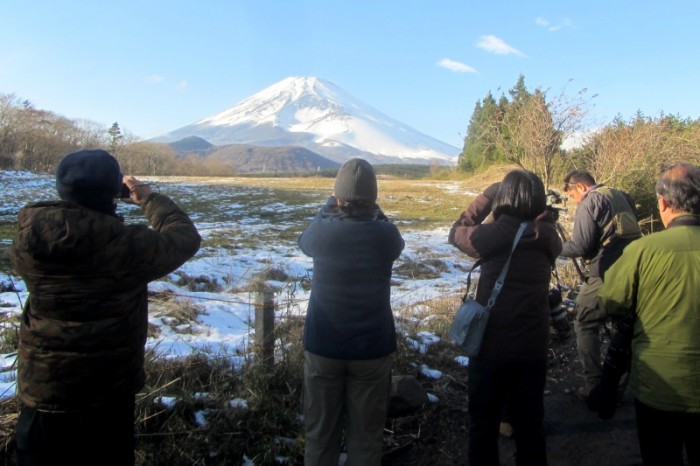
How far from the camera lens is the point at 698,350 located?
85.6 inches

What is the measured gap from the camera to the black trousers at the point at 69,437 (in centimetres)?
194

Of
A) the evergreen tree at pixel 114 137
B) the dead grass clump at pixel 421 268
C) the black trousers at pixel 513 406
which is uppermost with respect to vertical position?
the evergreen tree at pixel 114 137

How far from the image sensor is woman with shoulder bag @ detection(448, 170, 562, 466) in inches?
104

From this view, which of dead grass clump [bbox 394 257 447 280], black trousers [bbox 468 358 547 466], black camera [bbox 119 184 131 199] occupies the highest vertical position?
black camera [bbox 119 184 131 199]

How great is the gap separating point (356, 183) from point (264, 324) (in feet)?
5.41

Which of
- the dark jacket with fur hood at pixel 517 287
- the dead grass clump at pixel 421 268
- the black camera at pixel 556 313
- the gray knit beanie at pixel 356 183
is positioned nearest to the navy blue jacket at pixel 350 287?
the gray knit beanie at pixel 356 183

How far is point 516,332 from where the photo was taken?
2.62 metres

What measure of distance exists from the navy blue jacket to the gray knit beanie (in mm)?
111

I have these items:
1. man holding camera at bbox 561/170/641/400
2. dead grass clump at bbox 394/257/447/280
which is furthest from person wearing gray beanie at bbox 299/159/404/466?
dead grass clump at bbox 394/257/447/280

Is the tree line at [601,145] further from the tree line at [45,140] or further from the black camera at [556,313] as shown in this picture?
the tree line at [45,140]

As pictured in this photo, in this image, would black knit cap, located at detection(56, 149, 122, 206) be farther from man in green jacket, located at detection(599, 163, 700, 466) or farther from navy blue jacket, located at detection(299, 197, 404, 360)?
man in green jacket, located at detection(599, 163, 700, 466)

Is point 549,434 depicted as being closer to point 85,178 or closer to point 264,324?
point 264,324

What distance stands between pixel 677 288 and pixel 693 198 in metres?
→ 0.43

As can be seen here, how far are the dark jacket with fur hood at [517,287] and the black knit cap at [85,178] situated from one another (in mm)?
1844
